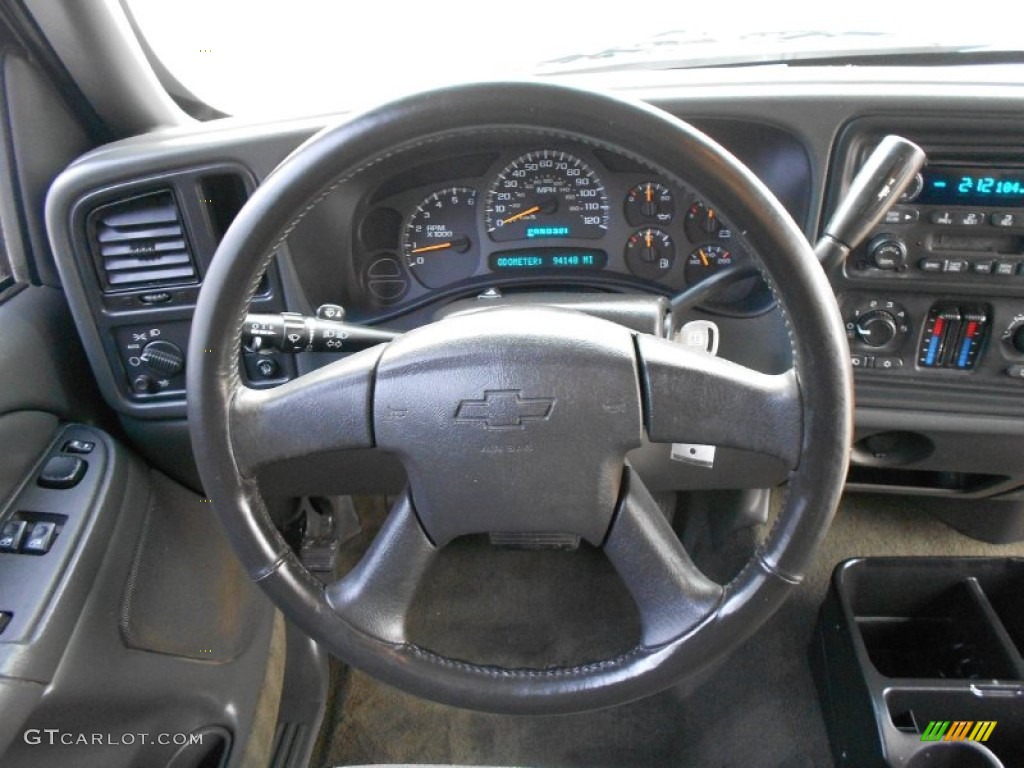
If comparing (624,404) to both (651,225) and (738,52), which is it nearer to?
(651,225)

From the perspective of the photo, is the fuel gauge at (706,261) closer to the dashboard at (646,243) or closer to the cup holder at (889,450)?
the dashboard at (646,243)

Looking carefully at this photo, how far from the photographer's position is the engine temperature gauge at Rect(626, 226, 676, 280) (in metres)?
1.30

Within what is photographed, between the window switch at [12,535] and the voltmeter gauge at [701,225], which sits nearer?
the window switch at [12,535]

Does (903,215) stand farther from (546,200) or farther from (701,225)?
(546,200)

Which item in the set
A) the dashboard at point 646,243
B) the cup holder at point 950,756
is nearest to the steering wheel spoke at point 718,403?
the dashboard at point 646,243

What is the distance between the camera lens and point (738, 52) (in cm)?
136

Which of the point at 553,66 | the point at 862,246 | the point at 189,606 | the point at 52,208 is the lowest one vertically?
the point at 189,606

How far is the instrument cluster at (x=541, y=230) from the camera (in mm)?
1271

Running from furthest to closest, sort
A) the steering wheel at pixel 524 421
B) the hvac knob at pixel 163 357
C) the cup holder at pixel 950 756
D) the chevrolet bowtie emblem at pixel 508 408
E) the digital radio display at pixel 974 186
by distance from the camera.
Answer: the hvac knob at pixel 163 357, the cup holder at pixel 950 756, the digital radio display at pixel 974 186, the chevrolet bowtie emblem at pixel 508 408, the steering wheel at pixel 524 421

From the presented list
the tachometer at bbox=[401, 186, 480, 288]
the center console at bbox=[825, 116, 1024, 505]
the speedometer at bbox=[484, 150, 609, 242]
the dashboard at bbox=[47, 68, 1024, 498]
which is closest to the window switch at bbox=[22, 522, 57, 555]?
the dashboard at bbox=[47, 68, 1024, 498]

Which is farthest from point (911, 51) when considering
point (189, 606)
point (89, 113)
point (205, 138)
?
point (189, 606)

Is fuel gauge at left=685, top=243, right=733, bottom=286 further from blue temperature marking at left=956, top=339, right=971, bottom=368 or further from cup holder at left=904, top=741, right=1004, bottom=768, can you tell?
cup holder at left=904, top=741, right=1004, bottom=768

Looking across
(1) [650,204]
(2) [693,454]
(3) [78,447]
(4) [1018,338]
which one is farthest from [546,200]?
(3) [78,447]

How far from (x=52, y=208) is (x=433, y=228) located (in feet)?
1.90
